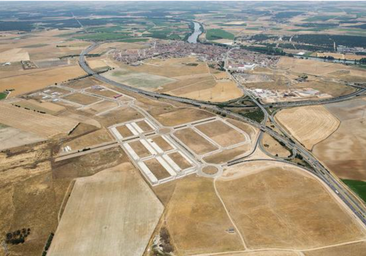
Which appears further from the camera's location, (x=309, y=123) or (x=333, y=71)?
(x=333, y=71)

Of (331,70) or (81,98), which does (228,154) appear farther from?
(331,70)

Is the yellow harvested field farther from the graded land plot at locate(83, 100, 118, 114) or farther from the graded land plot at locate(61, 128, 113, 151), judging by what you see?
the graded land plot at locate(61, 128, 113, 151)

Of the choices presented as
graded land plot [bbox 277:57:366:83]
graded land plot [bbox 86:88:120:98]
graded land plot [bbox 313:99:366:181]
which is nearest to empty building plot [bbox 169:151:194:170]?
graded land plot [bbox 313:99:366:181]

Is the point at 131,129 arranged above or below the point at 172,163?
above

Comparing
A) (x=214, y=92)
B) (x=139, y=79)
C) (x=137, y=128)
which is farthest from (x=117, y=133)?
(x=139, y=79)

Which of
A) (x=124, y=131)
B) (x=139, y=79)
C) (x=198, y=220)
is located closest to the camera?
(x=198, y=220)

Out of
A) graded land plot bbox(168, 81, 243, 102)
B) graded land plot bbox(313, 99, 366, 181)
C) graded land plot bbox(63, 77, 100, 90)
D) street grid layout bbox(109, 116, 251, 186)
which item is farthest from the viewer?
graded land plot bbox(63, 77, 100, 90)

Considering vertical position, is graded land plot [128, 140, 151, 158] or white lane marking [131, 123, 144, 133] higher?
white lane marking [131, 123, 144, 133]

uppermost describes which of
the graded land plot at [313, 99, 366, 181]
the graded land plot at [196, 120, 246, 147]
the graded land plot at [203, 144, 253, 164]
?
the graded land plot at [196, 120, 246, 147]
